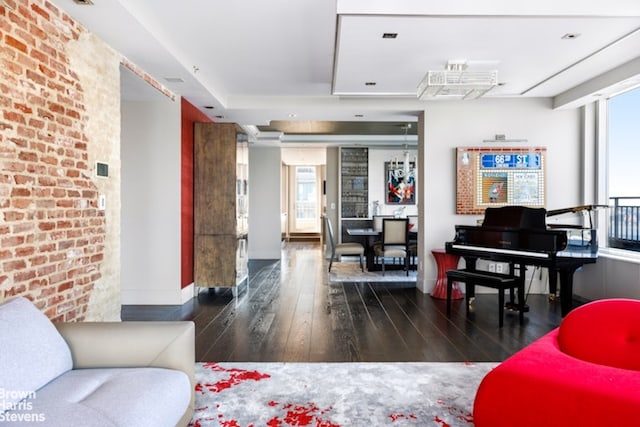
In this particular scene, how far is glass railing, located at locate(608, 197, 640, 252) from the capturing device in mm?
4258

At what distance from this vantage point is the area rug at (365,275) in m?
6.04

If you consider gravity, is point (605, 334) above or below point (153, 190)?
below

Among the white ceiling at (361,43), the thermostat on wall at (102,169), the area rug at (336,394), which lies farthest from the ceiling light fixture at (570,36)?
the thermostat on wall at (102,169)

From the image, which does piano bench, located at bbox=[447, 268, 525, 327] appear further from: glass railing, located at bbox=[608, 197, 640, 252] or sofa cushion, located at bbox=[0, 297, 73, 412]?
sofa cushion, located at bbox=[0, 297, 73, 412]

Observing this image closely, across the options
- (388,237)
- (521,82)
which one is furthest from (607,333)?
(388,237)

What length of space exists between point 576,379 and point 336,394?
1247mm

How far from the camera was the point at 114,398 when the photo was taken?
1475 mm

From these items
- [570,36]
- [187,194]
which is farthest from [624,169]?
[187,194]

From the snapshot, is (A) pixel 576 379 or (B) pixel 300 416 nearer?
(A) pixel 576 379

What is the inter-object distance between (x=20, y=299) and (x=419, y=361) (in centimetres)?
244

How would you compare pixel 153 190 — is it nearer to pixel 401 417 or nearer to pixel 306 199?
pixel 401 417

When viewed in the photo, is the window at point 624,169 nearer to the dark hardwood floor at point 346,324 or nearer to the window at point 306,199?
the dark hardwood floor at point 346,324

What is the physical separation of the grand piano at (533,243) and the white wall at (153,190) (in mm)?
3312

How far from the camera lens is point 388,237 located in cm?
639
